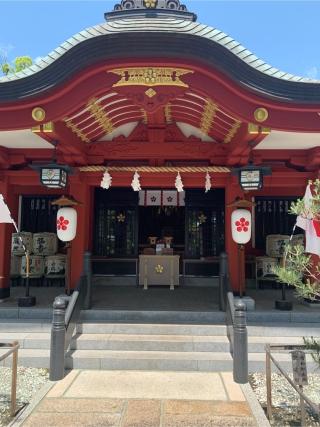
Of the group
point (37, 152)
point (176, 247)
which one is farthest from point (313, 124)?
point (176, 247)

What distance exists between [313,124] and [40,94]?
4.56m

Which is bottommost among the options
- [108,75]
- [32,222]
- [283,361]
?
[283,361]

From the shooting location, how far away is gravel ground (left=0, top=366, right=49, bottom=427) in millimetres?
4512

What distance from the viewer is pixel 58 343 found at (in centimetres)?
537

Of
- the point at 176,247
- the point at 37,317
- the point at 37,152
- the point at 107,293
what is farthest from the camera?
the point at 176,247

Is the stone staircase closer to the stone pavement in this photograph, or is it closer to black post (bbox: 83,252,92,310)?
the stone pavement

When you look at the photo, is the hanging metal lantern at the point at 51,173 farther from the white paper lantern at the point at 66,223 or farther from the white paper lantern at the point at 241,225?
the white paper lantern at the point at 241,225

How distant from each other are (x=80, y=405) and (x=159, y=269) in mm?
5554

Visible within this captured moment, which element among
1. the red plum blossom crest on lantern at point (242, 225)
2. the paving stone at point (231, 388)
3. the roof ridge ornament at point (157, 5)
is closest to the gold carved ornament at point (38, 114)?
the roof ridge ornament at point (157, 5)

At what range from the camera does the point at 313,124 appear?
6258 millimetres

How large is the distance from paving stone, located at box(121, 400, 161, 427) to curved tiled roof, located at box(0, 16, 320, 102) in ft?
15.4

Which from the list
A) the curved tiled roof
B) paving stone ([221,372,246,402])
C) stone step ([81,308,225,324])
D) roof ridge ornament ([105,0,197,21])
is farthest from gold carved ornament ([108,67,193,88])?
paving stone ([221,372,246,402])

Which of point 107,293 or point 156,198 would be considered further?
point 156,198

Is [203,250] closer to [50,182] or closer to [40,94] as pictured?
[50,182]
